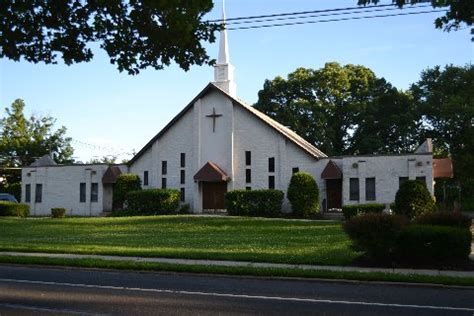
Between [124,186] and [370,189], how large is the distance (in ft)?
56.9

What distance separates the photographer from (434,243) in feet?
49.5

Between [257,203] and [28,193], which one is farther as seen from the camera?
[28,193]

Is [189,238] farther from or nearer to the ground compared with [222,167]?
nearer to the ground

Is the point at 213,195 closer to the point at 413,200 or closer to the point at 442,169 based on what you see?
the point at 413,200

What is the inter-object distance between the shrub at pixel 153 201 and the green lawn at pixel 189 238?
19.6 ft

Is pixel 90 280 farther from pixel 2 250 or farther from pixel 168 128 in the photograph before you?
pixel 168 128

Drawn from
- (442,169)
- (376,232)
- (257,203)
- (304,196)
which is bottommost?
(376,232)

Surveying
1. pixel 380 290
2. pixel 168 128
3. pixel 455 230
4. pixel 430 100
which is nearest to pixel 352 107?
pixel 430 100

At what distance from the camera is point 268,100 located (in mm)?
62781

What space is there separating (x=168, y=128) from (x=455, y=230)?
29126mm

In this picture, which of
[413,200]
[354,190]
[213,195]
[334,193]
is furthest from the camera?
[213,195]

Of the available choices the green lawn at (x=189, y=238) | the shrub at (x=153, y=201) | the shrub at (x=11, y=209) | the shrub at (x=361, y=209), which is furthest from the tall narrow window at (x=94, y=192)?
the shrub at (x=361, y=209)

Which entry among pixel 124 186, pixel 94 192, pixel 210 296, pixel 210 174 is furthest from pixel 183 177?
pixel 210 296

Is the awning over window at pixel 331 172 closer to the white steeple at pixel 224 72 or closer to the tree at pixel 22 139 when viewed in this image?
the white steeple at pixel 224 72
